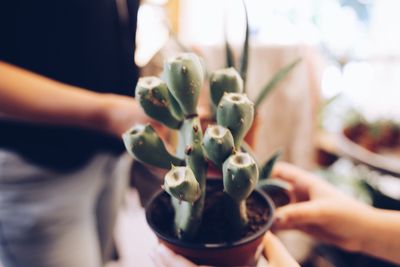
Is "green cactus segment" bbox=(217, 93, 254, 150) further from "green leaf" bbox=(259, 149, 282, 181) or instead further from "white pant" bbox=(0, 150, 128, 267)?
"white pant" bbox=(0, 150, 128, 267)

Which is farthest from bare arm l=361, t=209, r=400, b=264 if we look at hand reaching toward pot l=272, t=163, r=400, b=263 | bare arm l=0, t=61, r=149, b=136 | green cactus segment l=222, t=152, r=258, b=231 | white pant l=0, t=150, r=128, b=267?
white pant l=0, t=150, r=128, b=267

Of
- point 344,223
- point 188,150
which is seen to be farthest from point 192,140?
point 344,223

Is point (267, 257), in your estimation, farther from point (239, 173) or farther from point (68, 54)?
point (68, 54)

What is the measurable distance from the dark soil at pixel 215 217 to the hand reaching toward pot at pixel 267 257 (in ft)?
0.07

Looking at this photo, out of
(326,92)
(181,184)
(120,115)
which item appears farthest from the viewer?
(326,92)

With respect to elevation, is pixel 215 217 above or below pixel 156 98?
below

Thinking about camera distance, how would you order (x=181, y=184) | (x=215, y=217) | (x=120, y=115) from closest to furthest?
(x=181, y=184)
(x=215, y=217)
(x=120, y=115)

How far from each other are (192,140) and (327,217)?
26 cm

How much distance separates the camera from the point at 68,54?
0.73m

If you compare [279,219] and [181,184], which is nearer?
[181,184]

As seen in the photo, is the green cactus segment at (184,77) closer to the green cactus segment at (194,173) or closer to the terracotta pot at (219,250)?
the green cactus segment at (194,173)

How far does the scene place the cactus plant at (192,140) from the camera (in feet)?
1.05

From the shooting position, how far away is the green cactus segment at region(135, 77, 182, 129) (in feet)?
1.17

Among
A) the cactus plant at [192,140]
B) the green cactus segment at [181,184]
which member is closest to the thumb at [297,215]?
the cactus plant at [192,140]
